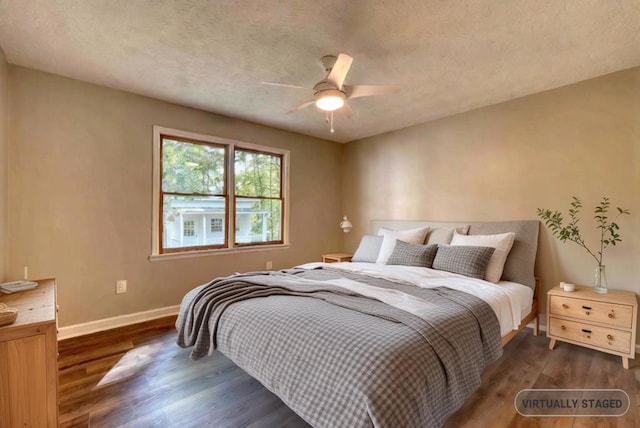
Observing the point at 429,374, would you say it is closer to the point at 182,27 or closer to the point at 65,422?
the point at 65,422

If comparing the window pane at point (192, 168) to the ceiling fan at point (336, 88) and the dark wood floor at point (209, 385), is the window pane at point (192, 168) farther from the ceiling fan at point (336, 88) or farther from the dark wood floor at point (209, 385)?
the ceiling fan at point (336, 88)

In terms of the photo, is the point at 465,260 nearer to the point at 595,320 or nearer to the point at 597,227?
the point at 595,320

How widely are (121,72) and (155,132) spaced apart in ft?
2.33

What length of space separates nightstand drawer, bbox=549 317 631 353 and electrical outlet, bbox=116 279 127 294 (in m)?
4.10

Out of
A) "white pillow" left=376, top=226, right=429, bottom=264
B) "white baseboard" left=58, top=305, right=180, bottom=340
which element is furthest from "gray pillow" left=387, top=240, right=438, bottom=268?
"white baseboard" left=58, top=305, right=180, bottom=340

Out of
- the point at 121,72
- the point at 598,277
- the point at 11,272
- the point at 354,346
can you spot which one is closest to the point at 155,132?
the point at 121,72

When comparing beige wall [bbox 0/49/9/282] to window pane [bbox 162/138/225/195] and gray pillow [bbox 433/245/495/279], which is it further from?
gray pillow [bbox 433/245/495/279]

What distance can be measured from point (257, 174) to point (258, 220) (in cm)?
66

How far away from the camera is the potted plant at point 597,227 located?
2562mm

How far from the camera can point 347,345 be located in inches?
53.2

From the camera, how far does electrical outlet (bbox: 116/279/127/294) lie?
9.95 feet

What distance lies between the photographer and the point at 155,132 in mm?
3238

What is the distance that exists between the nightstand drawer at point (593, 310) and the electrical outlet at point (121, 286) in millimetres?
4107

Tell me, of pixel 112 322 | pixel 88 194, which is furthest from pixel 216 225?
pixel 112 322
